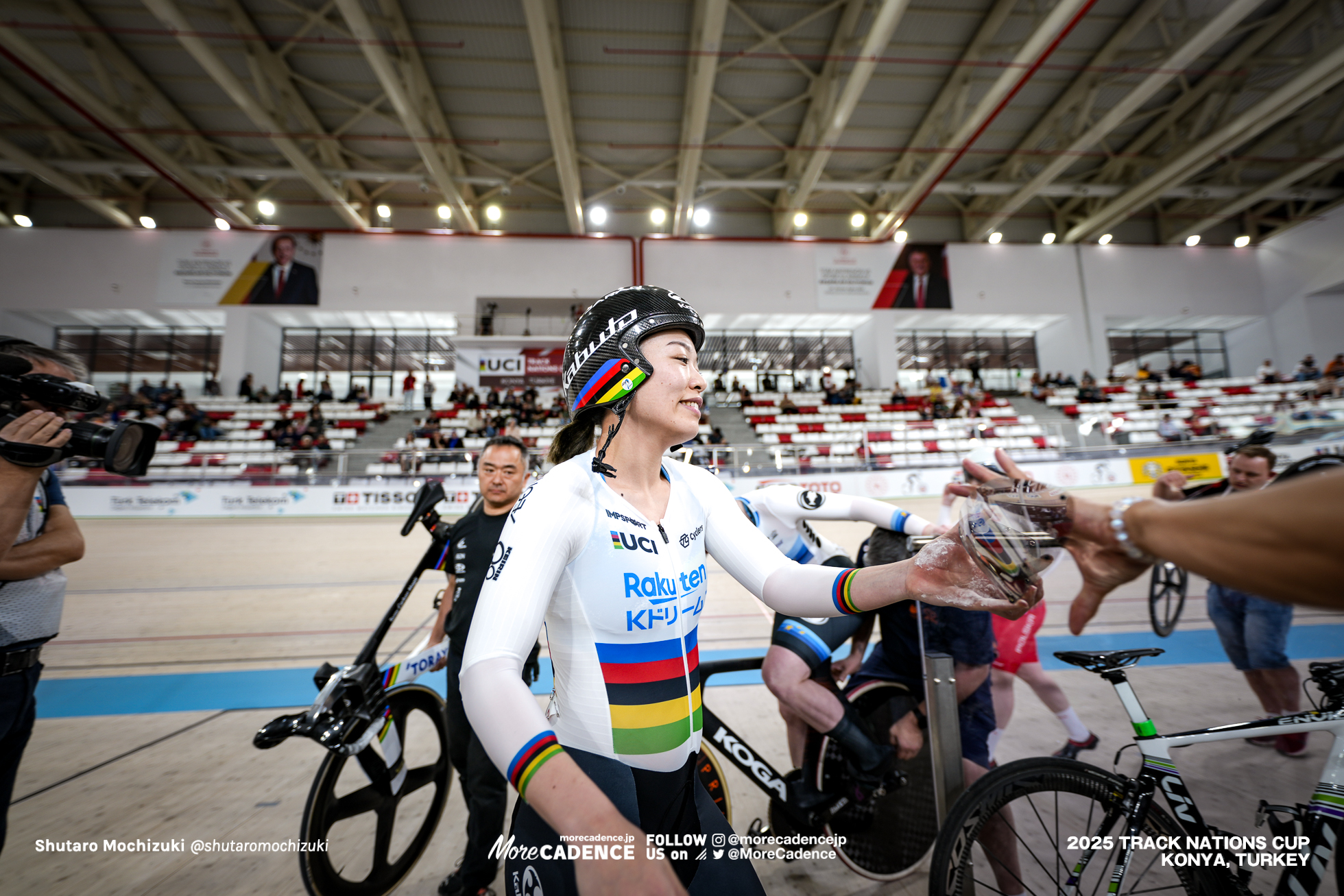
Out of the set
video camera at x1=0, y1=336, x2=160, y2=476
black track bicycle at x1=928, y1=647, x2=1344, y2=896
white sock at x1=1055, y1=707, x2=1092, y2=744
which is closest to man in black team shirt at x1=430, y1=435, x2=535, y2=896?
video camera at x1=0, y1=336, x2=160, y2=476

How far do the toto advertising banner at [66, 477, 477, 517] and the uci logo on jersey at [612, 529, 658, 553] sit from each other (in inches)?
342

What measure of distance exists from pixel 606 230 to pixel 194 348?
17.2 m

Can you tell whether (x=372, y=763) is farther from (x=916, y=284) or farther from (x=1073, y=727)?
(x=916, y=284)

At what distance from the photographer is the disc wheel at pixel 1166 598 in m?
4.71

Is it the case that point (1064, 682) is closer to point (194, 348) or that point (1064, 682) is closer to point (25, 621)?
point (25, 621)

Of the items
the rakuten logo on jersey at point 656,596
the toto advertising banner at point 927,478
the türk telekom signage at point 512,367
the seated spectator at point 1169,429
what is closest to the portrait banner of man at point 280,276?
the türk telekom signage at point 512,367

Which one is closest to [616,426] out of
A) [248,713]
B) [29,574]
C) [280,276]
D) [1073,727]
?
[29,574]

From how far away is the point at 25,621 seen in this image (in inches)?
64.9

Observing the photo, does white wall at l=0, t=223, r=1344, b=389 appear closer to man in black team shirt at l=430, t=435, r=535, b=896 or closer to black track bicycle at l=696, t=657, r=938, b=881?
man in black team shirt at l=430, t=435, r=535, b=896

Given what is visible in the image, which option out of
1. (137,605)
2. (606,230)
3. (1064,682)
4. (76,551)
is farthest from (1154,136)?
(137,605)

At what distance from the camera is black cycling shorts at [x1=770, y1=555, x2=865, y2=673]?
7.51 ft

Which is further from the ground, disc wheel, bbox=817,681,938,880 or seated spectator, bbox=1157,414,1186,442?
A: seated spectator, bbox=1157,414,1186,442

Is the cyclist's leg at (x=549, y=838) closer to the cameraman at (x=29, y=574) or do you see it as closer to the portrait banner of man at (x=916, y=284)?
the cameraman at (x=29, y=574)

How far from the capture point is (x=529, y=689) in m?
0.94
